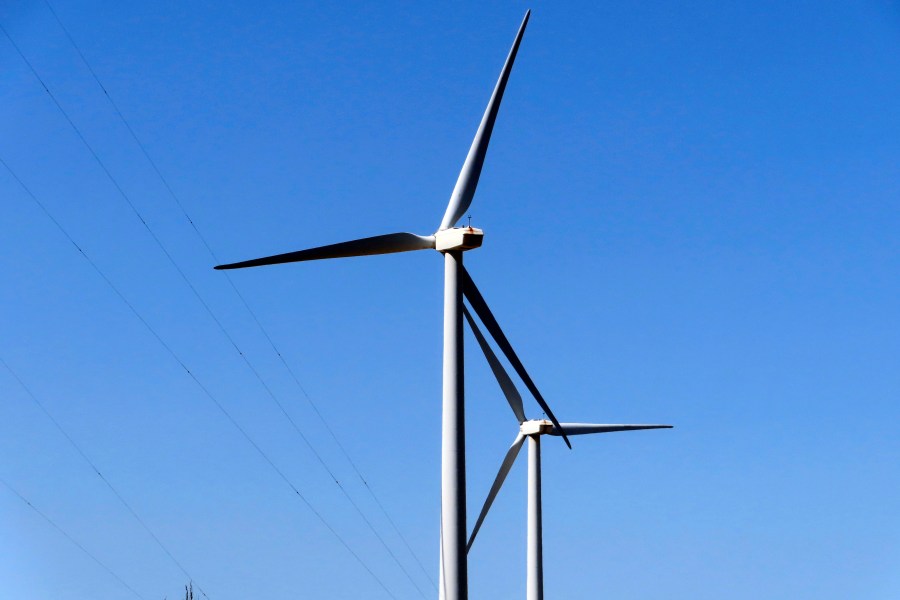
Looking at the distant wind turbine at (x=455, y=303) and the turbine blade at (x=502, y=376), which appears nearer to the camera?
the distant wind turbine at (x=455, y=303)

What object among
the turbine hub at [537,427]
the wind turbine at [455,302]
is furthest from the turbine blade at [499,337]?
the turbine hub at [537,427]

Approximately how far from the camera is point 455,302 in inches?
1829

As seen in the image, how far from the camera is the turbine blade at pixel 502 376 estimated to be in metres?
53.8

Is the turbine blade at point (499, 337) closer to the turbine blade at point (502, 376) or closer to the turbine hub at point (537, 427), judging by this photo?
the turbine blade at point (502, 376)

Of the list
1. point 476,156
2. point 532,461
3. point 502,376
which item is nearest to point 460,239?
point 476,156

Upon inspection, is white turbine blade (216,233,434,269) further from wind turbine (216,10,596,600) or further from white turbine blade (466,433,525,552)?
white turbine blade (466,433,525,552)

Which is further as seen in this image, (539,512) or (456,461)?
(539,512)

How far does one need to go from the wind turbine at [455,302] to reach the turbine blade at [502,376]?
2649 mm

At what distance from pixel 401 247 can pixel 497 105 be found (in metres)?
6.74

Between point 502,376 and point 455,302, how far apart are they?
17518 mm

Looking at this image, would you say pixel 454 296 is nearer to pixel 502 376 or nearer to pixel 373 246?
pixel 373 246

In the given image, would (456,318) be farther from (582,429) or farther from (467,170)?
(582,429)

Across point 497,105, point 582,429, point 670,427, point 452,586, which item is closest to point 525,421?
point 582,429

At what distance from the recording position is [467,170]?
165ft
